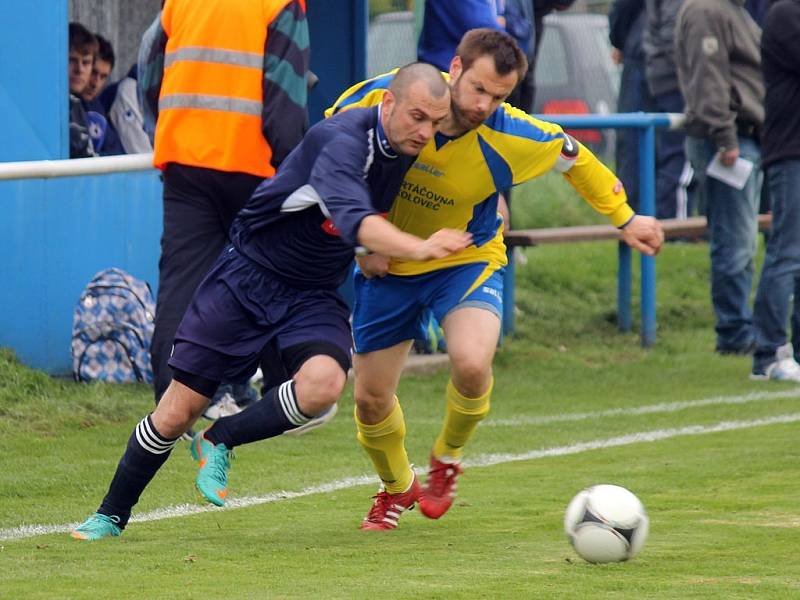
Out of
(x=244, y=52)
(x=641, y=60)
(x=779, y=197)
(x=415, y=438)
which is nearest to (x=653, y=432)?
(x=415, y=438)

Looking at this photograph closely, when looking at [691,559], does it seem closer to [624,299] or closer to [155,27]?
[155,27]

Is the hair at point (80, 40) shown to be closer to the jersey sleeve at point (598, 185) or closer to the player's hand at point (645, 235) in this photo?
the jersey sleeve at point (598, 185)

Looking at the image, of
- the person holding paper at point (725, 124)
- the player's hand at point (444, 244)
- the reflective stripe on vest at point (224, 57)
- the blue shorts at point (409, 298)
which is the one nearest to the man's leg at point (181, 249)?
the reflective stripe on vest at point (224, 57)

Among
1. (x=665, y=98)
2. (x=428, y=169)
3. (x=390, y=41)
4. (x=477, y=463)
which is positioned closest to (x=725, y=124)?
(x=665, y=98)

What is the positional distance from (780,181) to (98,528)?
18.4 feet

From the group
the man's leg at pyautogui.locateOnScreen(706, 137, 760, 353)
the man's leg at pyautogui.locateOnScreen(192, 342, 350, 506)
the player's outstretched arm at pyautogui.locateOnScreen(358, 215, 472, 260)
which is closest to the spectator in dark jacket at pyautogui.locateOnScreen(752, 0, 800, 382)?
the man's leg at pyautogui.locateOnScreen(706, 137, 760, 353)

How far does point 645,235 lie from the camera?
6.60 metres

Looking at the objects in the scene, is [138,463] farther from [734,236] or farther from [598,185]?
[734,236]

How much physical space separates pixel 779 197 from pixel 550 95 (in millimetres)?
10727

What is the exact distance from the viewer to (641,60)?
14562 mm

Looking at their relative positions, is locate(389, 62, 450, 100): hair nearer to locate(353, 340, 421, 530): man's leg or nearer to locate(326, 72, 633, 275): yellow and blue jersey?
locate(326, 72, 633, 275): yellow and blue jersey

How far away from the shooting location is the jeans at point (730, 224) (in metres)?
11.5

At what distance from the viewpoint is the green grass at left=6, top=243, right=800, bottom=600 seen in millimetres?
5227

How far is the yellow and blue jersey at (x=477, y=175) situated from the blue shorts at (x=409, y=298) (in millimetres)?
47
